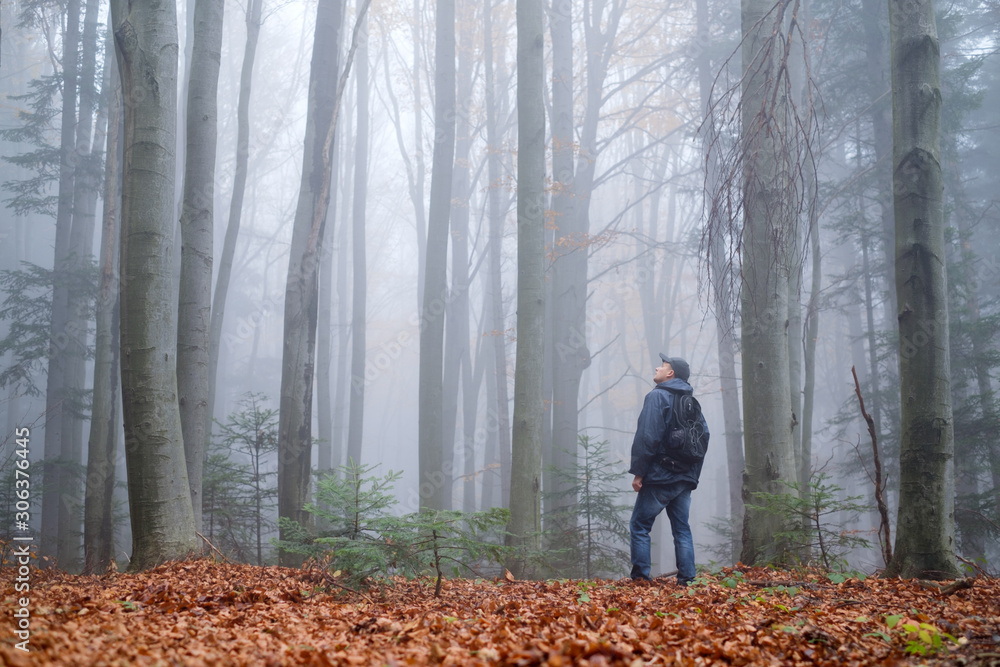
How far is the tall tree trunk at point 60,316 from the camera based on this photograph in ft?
43.4

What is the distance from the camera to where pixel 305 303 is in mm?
8391

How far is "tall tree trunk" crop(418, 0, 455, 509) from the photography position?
38.0ft

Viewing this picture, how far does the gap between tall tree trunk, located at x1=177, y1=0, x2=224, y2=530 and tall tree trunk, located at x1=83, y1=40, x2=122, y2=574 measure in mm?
2190

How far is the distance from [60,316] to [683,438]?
1438 centimetres

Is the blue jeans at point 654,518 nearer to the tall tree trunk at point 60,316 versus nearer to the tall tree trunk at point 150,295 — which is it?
the tall tree trunk at point 150,295

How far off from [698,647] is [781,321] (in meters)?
4.51

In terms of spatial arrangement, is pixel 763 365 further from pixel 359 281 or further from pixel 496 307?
pixel 359 281

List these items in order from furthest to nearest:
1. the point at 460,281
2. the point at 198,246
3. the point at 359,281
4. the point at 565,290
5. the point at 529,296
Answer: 1. the point at 359,281
2. the point at 460,281
3. the point at 565,290
4. the point at 529,296
5. the point at 198,246

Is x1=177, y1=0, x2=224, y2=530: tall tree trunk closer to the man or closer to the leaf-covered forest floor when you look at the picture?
the leaf-covered forest floor

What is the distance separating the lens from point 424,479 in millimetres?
11219

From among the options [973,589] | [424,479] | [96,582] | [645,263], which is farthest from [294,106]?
[973,589]

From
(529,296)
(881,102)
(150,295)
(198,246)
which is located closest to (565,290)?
(529,296)

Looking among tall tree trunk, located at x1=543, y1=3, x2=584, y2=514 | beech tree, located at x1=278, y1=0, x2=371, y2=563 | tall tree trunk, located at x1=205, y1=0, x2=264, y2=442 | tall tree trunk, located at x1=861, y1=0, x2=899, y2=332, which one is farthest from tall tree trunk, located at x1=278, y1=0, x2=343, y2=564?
tall tree trunk, located at x1=861, y1=0, x2=899, y2=332

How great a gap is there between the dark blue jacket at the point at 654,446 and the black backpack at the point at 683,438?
0.16 feet
